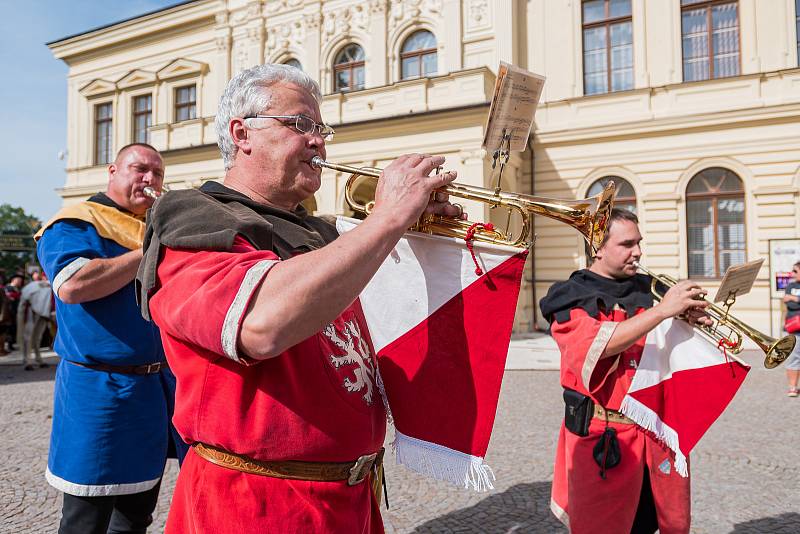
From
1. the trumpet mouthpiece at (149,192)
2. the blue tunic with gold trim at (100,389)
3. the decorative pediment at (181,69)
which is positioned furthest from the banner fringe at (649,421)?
the decorative pediment at (181,69)

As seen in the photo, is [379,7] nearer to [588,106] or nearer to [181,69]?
[588,106]

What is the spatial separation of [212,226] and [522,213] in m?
0.96

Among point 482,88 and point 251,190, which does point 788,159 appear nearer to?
point 482,88

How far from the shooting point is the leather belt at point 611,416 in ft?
8.57

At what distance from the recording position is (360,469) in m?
1.47

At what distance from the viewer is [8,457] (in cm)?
507

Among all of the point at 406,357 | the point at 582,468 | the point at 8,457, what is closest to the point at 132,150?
the point at 406,357

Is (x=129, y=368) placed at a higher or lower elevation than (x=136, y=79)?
lower


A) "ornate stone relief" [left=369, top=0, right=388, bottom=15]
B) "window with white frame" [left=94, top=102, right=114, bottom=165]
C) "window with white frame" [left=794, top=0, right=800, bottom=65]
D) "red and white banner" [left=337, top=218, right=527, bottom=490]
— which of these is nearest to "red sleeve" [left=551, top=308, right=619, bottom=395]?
"red and white banner" [left=337, top=218, right=527, bottom=490]

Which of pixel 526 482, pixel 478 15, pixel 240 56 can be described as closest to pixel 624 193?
pixel 478 15

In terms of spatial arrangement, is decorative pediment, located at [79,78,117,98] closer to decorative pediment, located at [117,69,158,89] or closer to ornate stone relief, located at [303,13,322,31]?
decorative pediment, located at [117,69,158,89]

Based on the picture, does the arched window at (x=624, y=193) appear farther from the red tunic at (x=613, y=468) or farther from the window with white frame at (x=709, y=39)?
the red tunic at (x=613, y=468)

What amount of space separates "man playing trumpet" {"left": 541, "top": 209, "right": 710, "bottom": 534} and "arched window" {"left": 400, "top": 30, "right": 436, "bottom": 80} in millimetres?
15008

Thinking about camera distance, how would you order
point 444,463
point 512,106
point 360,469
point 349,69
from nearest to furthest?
point 360,469 → point 444,463 → point 512,106 → point 349,69
